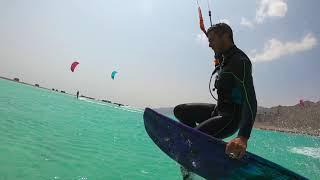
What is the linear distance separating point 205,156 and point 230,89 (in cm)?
93

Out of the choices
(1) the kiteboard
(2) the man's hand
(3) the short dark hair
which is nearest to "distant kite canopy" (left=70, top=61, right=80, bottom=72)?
(1) the kiteboard

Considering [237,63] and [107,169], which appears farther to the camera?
[107,169]

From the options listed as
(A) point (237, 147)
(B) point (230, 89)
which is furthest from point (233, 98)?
(A) point (237, 147)

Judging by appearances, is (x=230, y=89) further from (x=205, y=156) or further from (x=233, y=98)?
(x=205, y=156)

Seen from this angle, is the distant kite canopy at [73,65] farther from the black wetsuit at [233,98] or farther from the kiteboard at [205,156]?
the black wetsuit at [233,98]

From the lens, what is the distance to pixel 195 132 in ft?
14.1

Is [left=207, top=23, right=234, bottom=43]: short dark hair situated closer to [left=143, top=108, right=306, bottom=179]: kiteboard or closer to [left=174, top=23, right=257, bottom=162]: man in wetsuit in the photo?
[left=174, top=23, right=257, bottom=162]: man in wetsuit

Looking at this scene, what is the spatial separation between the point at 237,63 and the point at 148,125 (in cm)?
195

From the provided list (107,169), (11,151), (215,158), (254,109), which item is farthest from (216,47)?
(11,151)

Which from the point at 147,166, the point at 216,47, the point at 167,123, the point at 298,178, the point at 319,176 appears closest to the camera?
the point at 298,178

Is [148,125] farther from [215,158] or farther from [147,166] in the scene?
[147,166]

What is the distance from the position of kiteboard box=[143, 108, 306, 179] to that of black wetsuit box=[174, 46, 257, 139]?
258 mm

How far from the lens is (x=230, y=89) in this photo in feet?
13.9

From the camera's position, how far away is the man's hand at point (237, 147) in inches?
142
